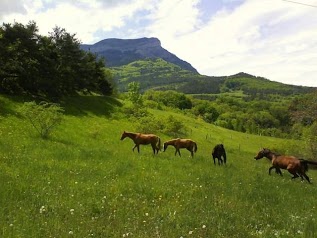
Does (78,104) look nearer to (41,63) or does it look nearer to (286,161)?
(41,63)

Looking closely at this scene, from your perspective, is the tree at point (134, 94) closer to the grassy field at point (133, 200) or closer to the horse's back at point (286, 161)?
the horse's back at point (286, 161)

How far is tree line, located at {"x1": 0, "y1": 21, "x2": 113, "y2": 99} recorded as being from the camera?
5150 centimetres

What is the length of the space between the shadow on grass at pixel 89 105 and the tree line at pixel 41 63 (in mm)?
1916

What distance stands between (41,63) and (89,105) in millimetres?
13469

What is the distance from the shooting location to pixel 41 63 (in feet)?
181

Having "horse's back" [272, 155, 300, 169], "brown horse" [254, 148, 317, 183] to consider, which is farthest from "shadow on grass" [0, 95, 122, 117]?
"brown horse" [254, 148, 317, 183]

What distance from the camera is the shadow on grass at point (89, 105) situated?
59.0 meters

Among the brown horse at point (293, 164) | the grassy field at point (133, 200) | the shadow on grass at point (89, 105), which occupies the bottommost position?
the shadow on grass at point (89, 105)

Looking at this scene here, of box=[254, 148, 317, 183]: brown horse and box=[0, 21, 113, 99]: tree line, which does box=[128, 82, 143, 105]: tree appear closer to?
box=[0, 21, 113, 99]: tree line

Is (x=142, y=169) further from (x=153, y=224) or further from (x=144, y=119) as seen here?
(x=144, y=119)

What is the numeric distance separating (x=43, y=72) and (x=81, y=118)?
886cm

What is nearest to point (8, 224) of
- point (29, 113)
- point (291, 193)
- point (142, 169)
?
point (142, 169)

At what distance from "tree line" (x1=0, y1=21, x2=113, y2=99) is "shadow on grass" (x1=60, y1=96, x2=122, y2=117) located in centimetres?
192

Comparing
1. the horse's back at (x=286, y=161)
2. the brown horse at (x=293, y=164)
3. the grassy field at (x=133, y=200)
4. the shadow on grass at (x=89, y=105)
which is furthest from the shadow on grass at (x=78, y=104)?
the brown horse at (x=293, y=164)
